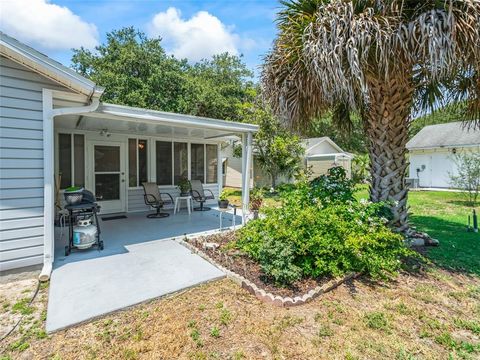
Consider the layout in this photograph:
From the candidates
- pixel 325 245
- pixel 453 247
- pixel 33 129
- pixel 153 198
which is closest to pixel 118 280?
pixel 33 129

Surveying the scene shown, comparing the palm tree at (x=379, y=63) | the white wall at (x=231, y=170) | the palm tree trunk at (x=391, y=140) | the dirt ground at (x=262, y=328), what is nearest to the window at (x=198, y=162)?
the palm tree at (x=379, y=63)

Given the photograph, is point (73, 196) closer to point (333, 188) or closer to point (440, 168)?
point (333, 188)

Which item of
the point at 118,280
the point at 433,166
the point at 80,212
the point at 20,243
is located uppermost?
the point at 433,166

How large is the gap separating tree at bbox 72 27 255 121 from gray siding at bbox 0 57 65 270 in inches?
544

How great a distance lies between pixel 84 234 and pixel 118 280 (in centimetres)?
154

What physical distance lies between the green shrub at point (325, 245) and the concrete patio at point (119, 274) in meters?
0.94

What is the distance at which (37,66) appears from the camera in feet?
13.0

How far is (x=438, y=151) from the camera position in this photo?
16.7m

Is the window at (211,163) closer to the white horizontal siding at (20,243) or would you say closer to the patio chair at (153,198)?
the patio chair at (153,198)

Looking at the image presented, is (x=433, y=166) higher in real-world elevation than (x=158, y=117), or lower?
lower

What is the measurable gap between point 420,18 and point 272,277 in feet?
13.5

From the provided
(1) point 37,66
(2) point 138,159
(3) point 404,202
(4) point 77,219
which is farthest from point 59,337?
(2) point 138,159

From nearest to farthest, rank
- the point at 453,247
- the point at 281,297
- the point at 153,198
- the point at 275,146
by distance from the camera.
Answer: the point at 281,297 → the point at 453,247 → the point at 153,198 → the point at 275,146

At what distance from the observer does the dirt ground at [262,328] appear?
2.54 metres
